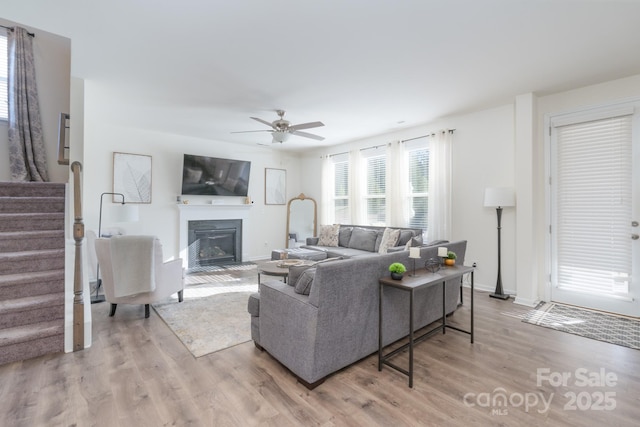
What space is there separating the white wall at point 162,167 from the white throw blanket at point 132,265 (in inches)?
79.7

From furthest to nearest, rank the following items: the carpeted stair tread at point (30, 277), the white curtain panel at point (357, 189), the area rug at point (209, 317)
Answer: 1. the white curtain panel at point (357, 189)
2. the area rug at point (209, 317)
3. the carpeted stair tread at point (30, 277)

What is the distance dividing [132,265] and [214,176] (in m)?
3.35

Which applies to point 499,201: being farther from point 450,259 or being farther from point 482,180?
point 450,259

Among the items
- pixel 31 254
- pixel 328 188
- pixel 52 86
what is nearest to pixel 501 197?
pixel 328 188

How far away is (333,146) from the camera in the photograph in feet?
22.7

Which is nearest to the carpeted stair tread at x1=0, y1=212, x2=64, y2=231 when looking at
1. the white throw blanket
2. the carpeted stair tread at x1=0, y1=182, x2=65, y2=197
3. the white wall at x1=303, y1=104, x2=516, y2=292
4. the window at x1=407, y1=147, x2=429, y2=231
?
the carpeted stair tread at x1=0, y1=182, x2=65, y2=197

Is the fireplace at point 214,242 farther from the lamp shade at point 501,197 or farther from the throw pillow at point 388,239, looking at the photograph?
the lamp shade at point 501,197

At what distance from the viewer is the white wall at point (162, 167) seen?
493cm

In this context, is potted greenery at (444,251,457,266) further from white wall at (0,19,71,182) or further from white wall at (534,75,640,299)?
white wall at (0,19,71,182)

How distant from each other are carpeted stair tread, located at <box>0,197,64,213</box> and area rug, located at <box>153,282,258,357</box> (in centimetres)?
171

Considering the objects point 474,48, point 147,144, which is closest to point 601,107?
point 474,48

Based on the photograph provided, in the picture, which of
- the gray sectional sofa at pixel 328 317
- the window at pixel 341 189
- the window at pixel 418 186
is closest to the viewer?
the gray sectional sofa at pixel 328 317

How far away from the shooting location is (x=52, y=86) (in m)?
4.32

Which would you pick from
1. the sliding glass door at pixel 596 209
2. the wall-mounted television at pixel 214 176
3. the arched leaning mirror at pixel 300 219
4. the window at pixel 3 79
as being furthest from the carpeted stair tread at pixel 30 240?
the sliding glass door at pixel 596 209
